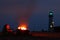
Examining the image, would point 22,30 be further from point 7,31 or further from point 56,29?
point 56,29

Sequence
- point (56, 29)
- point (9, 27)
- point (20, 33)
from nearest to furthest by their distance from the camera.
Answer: point (20, 33) < point (9, 27) < point (56, 29)

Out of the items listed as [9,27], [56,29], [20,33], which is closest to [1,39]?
[20,33]

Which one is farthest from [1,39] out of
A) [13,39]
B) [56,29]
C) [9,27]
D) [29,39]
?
[56,29]

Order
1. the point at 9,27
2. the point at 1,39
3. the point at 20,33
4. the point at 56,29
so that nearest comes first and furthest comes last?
the point at 1,39 → the point at 20,33 → the point at 9,27 → the point at 56,29

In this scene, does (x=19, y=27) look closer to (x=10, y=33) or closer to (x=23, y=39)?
(x=10, y=33)

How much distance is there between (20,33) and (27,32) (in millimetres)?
1017

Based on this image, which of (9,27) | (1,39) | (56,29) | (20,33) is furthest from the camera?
(56,29)

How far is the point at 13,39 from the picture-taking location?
29.4 meters

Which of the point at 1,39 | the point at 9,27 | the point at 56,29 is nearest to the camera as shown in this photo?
the point at 1,39

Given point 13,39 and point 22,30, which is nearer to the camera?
point 13,39

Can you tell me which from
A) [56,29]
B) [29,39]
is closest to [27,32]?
[29,39]

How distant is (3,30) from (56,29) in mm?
17959

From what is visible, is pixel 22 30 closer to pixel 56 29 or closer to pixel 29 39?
pixel 29 39

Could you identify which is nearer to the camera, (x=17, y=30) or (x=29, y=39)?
(x=29, y=39)
